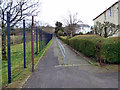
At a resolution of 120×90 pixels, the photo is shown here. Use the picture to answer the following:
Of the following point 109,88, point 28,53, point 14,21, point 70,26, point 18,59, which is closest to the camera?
point 109,88

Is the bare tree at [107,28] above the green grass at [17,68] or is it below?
above

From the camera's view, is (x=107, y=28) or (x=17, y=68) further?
(x=107, y=28)

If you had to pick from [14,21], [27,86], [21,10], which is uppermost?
[21,10]

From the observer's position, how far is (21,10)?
9.67m

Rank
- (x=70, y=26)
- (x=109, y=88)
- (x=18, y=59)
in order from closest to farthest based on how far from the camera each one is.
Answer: (x=109, y=88), (x=18, y=59), (x=70, y=26)

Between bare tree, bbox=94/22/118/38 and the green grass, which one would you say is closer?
the green grass

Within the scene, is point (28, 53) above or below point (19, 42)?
below

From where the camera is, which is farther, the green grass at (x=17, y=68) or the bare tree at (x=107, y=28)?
the bare tree at (x=107, y=28)

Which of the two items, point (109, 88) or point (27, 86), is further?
point (27, 86)

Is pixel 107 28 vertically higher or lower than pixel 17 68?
higher

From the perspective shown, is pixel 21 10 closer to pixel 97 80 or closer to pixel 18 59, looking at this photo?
pixel 18 59

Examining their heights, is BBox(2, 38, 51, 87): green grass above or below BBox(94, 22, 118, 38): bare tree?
below

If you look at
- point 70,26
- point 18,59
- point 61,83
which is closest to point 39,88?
point 61,83

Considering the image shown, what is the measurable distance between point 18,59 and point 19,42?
7.31 feet
